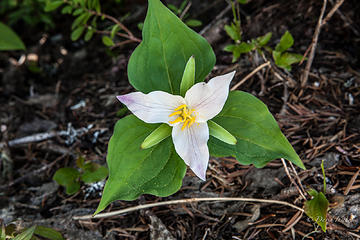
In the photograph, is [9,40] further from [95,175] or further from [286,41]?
[286,41]

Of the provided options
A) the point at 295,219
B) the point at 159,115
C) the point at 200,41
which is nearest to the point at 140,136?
the point at 159,115

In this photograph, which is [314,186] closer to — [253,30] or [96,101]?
[253,30]

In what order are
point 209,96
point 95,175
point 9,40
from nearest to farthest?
point 209,96 → point 95,175 → point 9,40

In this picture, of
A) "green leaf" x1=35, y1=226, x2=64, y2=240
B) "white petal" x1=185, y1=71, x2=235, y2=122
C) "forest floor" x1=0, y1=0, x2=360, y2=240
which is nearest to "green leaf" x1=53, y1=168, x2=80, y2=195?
"forest floor" x1=0, y1=0, x2=360, y2=240

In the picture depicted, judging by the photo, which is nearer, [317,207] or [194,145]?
[194,145]

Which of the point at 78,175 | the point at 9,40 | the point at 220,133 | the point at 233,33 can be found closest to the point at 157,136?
the point at 220,133

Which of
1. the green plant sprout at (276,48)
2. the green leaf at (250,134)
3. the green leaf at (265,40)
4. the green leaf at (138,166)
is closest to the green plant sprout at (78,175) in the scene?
the green leaf at (138,166)

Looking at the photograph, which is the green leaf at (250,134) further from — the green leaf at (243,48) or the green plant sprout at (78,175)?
the green plant sprout at (78,175)
